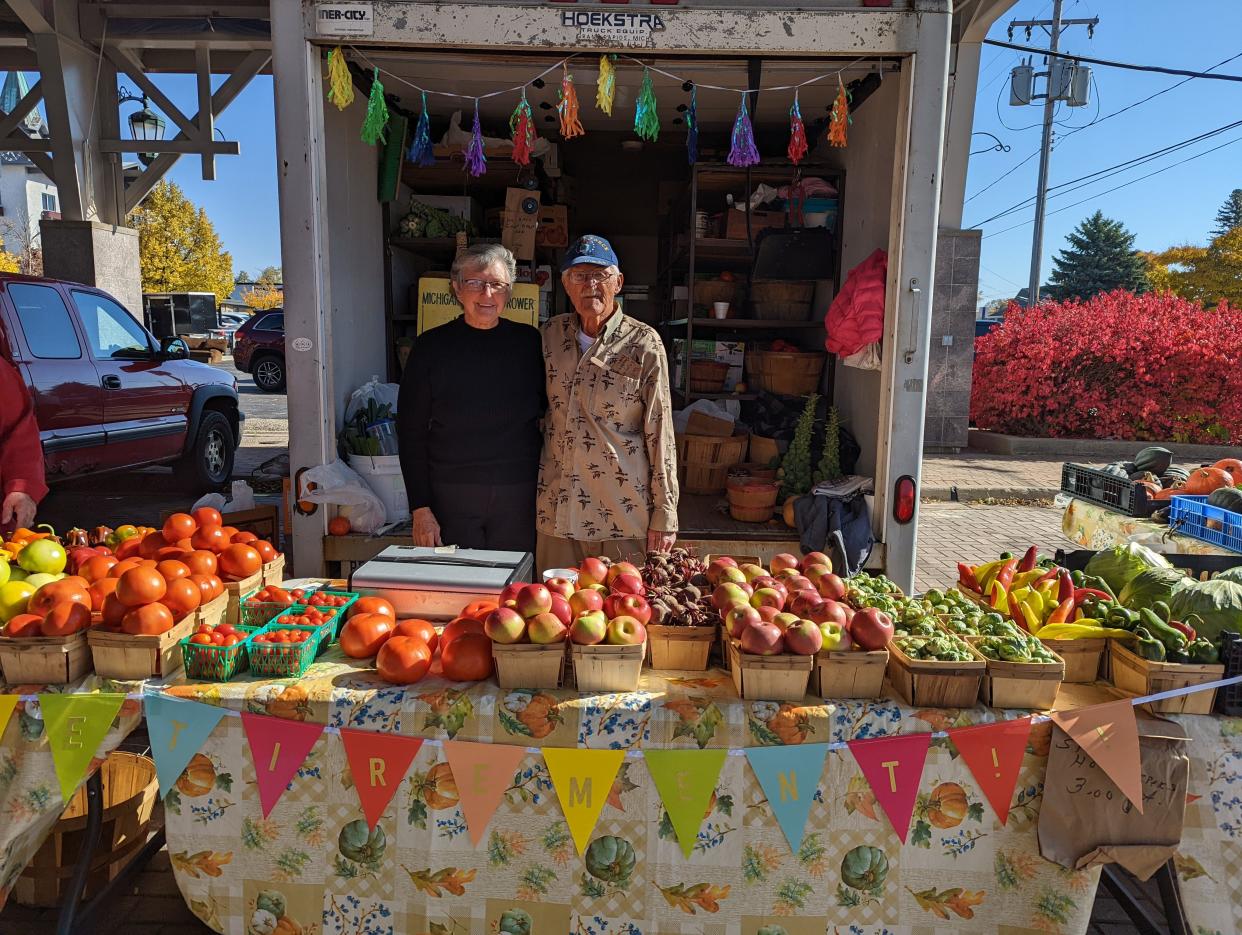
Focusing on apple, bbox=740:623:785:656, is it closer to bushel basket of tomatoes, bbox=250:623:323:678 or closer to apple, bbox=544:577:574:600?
apple, bbox=544:577:574:600

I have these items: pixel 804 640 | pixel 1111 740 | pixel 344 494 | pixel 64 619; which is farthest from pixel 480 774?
pixel 344 494

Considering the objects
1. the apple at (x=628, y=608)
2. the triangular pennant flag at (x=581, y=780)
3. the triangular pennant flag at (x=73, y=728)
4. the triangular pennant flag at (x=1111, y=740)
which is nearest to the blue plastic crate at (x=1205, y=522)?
the triangular pennant flag at (x=1111, y=740)

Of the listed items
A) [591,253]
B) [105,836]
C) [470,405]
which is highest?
[591,253]

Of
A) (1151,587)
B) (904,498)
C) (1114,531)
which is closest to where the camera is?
(1151,587)

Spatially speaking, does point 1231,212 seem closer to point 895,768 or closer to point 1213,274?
point 1213,274

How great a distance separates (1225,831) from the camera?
2297mm

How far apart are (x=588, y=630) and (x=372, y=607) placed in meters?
0.76

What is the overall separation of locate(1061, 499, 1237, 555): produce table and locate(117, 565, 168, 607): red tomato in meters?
4.28

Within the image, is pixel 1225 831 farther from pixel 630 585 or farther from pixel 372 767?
pixel 372 767

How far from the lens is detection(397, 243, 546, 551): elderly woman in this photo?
3410 mm

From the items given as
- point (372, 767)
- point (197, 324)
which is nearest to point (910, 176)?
point (372, 767)

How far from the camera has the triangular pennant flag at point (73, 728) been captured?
7.50 feet

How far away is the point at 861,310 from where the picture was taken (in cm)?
472

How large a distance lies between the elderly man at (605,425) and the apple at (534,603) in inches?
44.5
